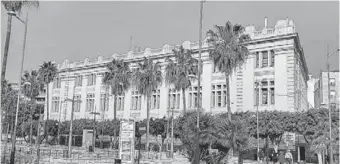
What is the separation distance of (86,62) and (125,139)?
1951 inches

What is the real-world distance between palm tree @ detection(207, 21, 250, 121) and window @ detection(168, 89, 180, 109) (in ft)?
62.0

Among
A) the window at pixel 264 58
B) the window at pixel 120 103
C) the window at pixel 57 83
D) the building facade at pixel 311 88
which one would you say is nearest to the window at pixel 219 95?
the window at pixel 264 58

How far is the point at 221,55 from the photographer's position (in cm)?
3828

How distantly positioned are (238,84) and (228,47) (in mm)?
13006

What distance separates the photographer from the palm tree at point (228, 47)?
38.2 m

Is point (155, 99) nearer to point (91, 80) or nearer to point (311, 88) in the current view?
point (91, 80)

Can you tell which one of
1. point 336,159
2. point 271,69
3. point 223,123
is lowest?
point 336,159

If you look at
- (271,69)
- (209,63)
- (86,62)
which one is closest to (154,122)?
(209,63)

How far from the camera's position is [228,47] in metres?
38.4

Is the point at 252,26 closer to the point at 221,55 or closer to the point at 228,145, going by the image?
the point at 221,55

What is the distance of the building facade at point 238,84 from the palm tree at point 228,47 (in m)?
5.60

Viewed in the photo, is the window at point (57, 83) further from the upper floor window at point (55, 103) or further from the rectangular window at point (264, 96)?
the rectangular window at point (264, 96)

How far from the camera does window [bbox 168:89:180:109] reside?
188ft

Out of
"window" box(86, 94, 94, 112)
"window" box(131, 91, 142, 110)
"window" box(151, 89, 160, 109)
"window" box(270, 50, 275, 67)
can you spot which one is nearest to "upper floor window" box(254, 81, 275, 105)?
"window" box(270, 50, 275, 67)
